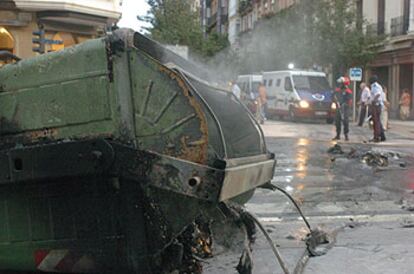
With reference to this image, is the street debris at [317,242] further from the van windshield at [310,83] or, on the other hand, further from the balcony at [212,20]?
the balcony at [212,20]

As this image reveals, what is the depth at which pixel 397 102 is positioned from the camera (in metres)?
32.1

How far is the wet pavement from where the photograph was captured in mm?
4809

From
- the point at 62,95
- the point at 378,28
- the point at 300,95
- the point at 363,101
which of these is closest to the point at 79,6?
the point at 363,101

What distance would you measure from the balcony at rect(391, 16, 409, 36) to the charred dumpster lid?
28987mm

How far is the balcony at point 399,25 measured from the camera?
103ft

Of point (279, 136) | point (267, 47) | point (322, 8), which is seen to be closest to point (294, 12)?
point (322, 8)

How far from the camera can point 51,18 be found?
1631 centimetres

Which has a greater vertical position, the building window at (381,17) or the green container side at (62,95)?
the building window at (381,17)

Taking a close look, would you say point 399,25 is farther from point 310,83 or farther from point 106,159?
point 106,159

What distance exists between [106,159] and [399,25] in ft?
103

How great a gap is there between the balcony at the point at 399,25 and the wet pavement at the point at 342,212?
2030 cm

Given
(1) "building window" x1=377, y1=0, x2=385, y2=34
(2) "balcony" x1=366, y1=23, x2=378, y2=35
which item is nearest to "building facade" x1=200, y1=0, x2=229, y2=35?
(1) "building window" x1=377, y1=0, x2=385, y2=34

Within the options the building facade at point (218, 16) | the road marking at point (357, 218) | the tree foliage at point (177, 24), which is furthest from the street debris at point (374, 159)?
the building facade at point (218, 16)

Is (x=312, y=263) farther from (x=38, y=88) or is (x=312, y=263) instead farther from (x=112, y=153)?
(x=38, y=88)
